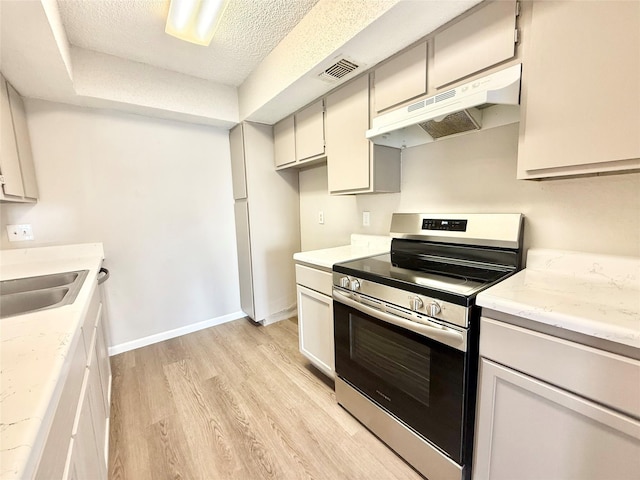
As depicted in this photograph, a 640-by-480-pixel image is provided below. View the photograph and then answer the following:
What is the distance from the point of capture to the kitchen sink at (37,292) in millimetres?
1228

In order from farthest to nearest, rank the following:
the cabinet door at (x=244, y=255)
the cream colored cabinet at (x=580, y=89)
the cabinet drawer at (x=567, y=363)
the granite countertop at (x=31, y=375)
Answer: the cabinet door at (x=244, y=255) < the cream colored cabinet at (x=580, y=89) < the cabinet drawer at (x=567, y=363) < the granite countertop at (x=31, y=375)

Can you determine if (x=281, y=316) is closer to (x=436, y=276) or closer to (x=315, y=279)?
(x=315, y=279)

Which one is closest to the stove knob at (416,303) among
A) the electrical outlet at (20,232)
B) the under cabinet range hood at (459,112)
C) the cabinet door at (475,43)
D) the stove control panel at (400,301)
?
the stove control panel at (400,301)

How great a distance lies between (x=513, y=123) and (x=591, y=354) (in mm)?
1084

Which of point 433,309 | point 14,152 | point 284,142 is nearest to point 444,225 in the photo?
point 433,309

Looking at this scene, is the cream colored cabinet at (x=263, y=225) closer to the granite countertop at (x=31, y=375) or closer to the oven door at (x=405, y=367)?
the oven door at (x=405, y=367)

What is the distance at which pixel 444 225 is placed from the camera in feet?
5.19

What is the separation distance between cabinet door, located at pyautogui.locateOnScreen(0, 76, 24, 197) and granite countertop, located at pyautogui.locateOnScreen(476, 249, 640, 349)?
7.75ft

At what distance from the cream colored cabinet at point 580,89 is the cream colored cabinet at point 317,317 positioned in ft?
3.96

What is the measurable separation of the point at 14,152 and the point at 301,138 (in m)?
1.85

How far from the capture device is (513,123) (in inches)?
53.0

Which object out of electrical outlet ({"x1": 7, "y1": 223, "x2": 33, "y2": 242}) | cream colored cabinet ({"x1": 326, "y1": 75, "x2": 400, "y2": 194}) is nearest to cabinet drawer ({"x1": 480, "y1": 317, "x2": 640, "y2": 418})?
cream colored cabinet ({"x1": 326, "y1": 75, "x2": 400, "y2": 194})

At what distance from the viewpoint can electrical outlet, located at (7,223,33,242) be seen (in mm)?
1935

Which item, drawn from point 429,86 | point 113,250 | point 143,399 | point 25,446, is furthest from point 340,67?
point 143,399
